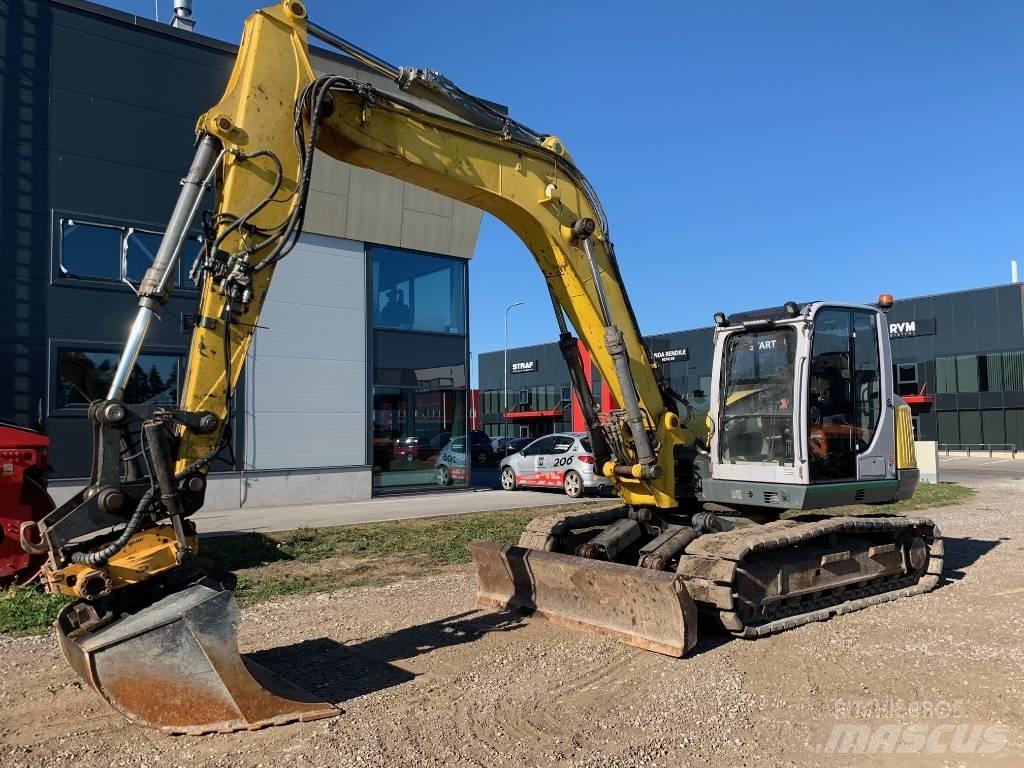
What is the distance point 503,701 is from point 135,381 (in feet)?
40.6

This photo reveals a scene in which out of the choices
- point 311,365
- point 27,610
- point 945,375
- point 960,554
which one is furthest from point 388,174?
point 945,375

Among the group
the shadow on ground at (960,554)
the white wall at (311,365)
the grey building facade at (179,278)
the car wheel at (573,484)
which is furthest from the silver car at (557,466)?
the shadow on ground at (960,554)

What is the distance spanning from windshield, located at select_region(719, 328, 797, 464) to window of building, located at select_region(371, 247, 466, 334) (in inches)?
473

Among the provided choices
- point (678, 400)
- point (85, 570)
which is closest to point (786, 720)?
point (678, 400)

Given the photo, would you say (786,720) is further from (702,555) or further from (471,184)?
(471,184)

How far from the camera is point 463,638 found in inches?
263

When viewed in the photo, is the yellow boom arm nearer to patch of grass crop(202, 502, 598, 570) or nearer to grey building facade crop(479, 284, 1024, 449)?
patch of grass crop(202, 502, 598, 570)

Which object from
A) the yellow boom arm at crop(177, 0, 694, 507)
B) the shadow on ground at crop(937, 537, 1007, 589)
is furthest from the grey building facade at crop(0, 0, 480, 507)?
the shadow on ground at crop(937, 537, 1007, 589)

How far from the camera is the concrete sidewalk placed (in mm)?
13914

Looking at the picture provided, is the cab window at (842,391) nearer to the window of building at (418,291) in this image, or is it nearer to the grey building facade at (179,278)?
the grey building facade at (179,278)

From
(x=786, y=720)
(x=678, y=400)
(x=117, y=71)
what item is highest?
(x=117, y=71)

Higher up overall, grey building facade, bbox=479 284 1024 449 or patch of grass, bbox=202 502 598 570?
grey building facade, bbox=479 284 1024 449

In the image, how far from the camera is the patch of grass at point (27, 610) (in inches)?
281

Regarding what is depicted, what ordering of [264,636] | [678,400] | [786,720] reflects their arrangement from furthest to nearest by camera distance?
[678,400]
[264,636]
[786,720]
